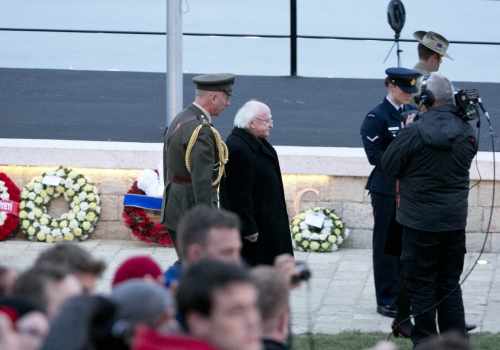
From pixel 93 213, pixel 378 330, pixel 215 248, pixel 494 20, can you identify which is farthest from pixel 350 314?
pixel 494 20

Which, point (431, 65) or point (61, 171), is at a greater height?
point (431, 65)

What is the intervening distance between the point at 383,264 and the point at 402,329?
30.9 inches

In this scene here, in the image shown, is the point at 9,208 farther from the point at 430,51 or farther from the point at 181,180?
the point at 430,51

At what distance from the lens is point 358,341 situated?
373 inches

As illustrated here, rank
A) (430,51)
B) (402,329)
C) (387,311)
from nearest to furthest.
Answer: (402,329) < (387,311) < (430,51)

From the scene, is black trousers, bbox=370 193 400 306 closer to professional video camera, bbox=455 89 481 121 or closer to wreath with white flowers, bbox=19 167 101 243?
professional video camera, bbox=455 89 481 121

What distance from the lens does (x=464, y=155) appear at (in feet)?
28.1

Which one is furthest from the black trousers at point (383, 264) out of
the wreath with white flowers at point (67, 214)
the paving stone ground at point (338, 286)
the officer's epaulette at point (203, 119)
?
the wreath with white flowers at point (67, 214)

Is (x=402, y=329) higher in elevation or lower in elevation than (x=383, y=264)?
lower

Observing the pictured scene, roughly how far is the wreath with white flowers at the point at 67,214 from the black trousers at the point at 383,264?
3258 mm

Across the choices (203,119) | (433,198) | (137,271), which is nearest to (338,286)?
(203,119)

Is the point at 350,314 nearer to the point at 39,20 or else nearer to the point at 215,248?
the point at 215,248

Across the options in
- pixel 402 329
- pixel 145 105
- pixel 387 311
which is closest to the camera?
pixel 402 329

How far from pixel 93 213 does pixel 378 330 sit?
144 inches
